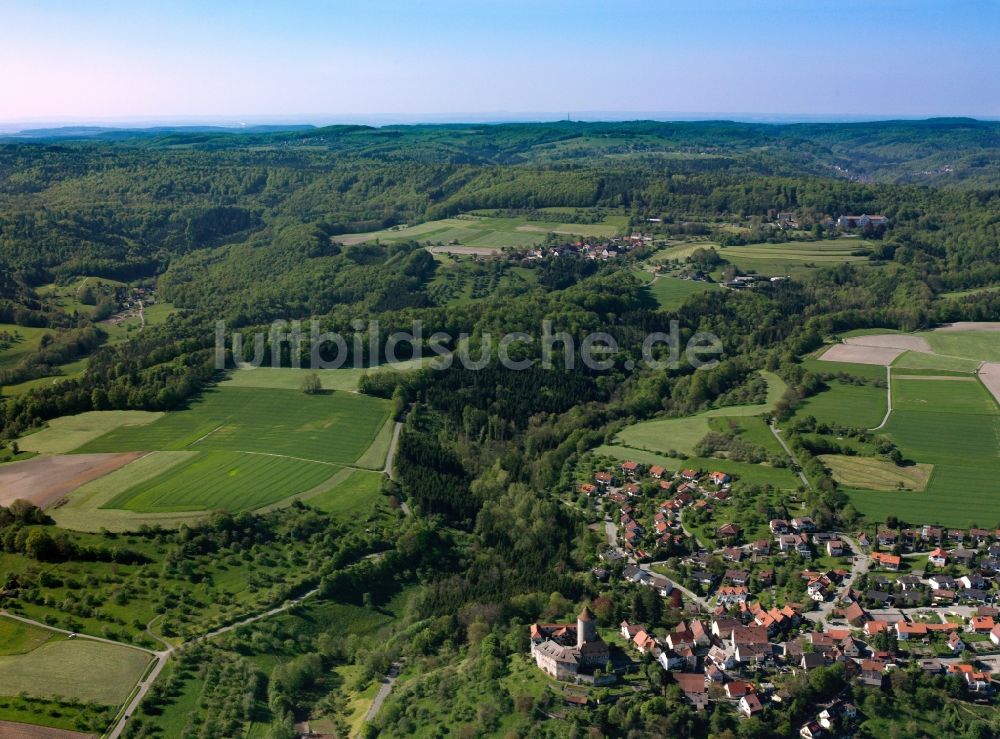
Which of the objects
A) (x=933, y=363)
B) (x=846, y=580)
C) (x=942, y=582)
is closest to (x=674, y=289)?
(x=933, y=363)

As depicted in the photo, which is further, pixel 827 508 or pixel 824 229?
pixel 824 229

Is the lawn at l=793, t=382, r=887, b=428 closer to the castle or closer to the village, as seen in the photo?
the village

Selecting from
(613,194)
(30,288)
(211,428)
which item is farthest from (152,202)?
(211,428)

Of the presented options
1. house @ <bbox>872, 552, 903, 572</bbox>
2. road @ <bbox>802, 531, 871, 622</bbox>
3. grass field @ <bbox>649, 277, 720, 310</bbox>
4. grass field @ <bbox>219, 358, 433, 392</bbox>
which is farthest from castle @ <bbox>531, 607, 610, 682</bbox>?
grass field @ <bbox>649, 277, 720, 310</bbox>

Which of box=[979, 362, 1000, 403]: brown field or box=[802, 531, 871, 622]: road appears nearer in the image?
box=[802, 531, 871, 622]: road

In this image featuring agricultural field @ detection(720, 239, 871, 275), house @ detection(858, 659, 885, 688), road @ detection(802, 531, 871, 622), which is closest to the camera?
house @ detection(858, 659, 885, 688)

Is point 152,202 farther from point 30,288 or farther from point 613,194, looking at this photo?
point 613,194

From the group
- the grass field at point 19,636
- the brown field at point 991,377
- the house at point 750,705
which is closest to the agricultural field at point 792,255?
the brown field at point 991,377
